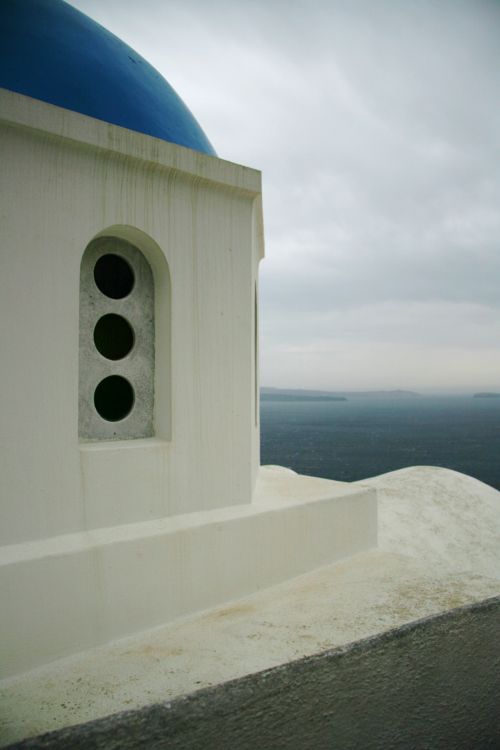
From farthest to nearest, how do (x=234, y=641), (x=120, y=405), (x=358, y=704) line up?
1. (x=120, y=405)
2. (x=234, y=641)
3. (x=358, y=704)

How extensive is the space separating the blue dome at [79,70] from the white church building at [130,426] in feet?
0.05

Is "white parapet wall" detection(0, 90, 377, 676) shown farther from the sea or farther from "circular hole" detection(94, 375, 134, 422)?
the sea

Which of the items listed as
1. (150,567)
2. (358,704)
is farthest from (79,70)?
(358,704)

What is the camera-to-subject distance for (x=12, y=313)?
3.39m

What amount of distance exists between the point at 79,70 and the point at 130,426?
2.69m

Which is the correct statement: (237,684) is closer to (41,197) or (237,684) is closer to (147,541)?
(147,541)

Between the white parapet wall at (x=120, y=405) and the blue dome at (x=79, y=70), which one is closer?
the white parapet wall at (x=120, y=405)

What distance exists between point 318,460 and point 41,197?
6244 centimetres

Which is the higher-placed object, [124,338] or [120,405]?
[124,338]

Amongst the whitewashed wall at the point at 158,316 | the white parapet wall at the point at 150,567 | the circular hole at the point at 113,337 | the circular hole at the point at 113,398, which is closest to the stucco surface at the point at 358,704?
the white parapet wall at the point at 150,567

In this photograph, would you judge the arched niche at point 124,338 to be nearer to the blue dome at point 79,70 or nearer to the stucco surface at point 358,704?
the blue dome at point 79,70

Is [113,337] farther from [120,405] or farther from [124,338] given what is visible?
[120,405]

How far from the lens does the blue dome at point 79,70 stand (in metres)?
3.84

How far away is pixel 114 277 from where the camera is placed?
14.3 feet
